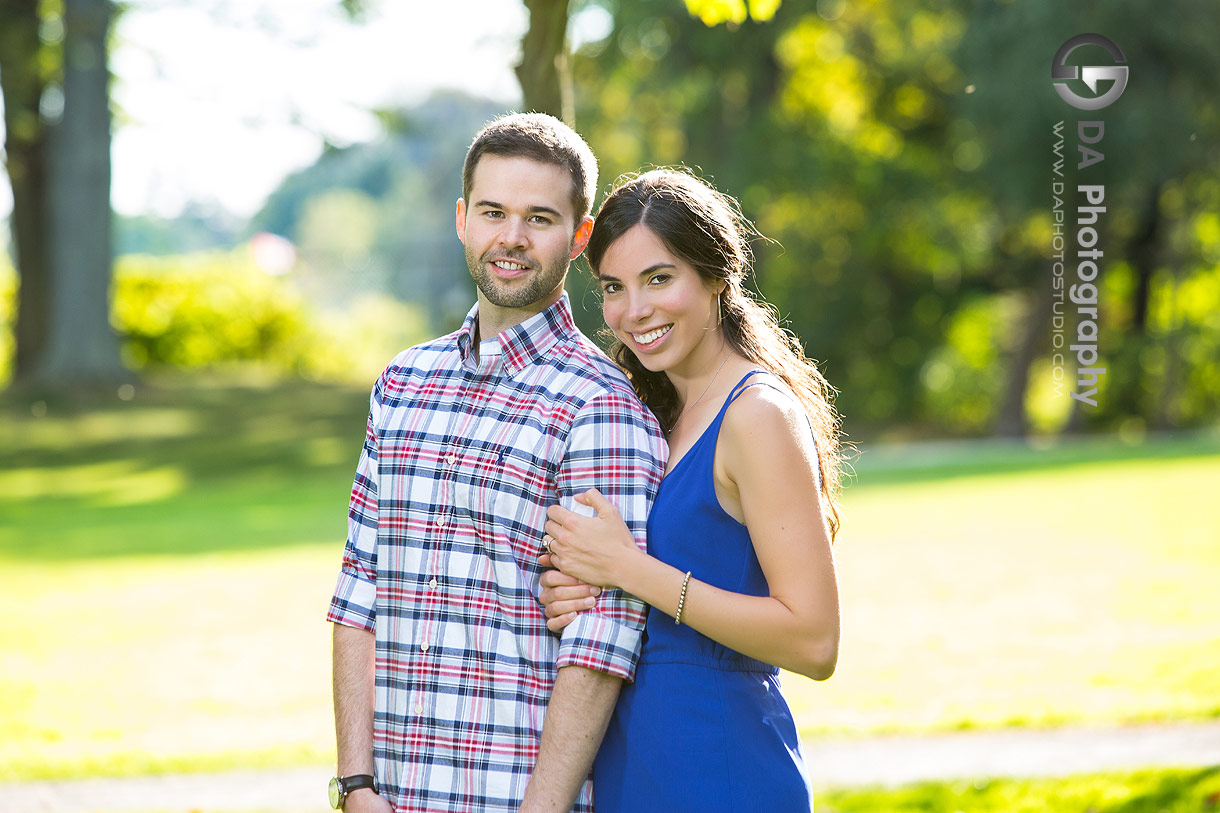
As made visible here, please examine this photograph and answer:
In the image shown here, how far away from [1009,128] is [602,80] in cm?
770

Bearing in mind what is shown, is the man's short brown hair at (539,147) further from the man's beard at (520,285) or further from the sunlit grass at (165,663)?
the sunlit grass at (165,663)

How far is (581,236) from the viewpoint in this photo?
8.32 feet

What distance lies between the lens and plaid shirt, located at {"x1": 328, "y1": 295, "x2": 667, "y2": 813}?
7.78 ft

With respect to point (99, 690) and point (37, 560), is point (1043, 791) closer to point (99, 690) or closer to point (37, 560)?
point (99, 690)

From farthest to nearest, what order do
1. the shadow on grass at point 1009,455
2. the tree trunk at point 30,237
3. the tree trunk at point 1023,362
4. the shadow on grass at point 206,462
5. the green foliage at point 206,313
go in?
1. the green foliage at point 206,313
2. the tree trunk at point 1023,362
3. the tree trunk at point 30,237
4. the shadow on grass at point 1009,455
5. the shadow on grass at point 206,462

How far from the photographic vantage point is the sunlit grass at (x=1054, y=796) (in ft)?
15.6

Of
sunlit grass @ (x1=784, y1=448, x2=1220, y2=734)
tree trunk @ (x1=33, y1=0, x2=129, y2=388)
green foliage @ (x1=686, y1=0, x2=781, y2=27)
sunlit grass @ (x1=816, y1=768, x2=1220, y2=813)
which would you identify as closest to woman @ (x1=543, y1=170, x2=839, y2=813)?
green foliage @ (x1=686, y1=0, x2=781, y2=27)

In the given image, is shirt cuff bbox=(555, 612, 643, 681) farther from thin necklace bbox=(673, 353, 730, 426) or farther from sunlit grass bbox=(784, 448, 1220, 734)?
sunlit grass bbox=(784, 448, 1220, 734)

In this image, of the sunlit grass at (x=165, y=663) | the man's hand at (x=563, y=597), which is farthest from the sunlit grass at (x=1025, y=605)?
the man's hand at (x=563, y=597)

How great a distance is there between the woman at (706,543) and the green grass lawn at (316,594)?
22.9 inches

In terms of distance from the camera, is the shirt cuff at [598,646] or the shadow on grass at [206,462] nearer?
the shirt cuff at [598,646]

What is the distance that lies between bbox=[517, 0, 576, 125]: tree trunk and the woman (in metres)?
1.70

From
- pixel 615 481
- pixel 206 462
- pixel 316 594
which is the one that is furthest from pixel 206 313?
pixel 615 481

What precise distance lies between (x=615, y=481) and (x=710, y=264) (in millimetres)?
495
